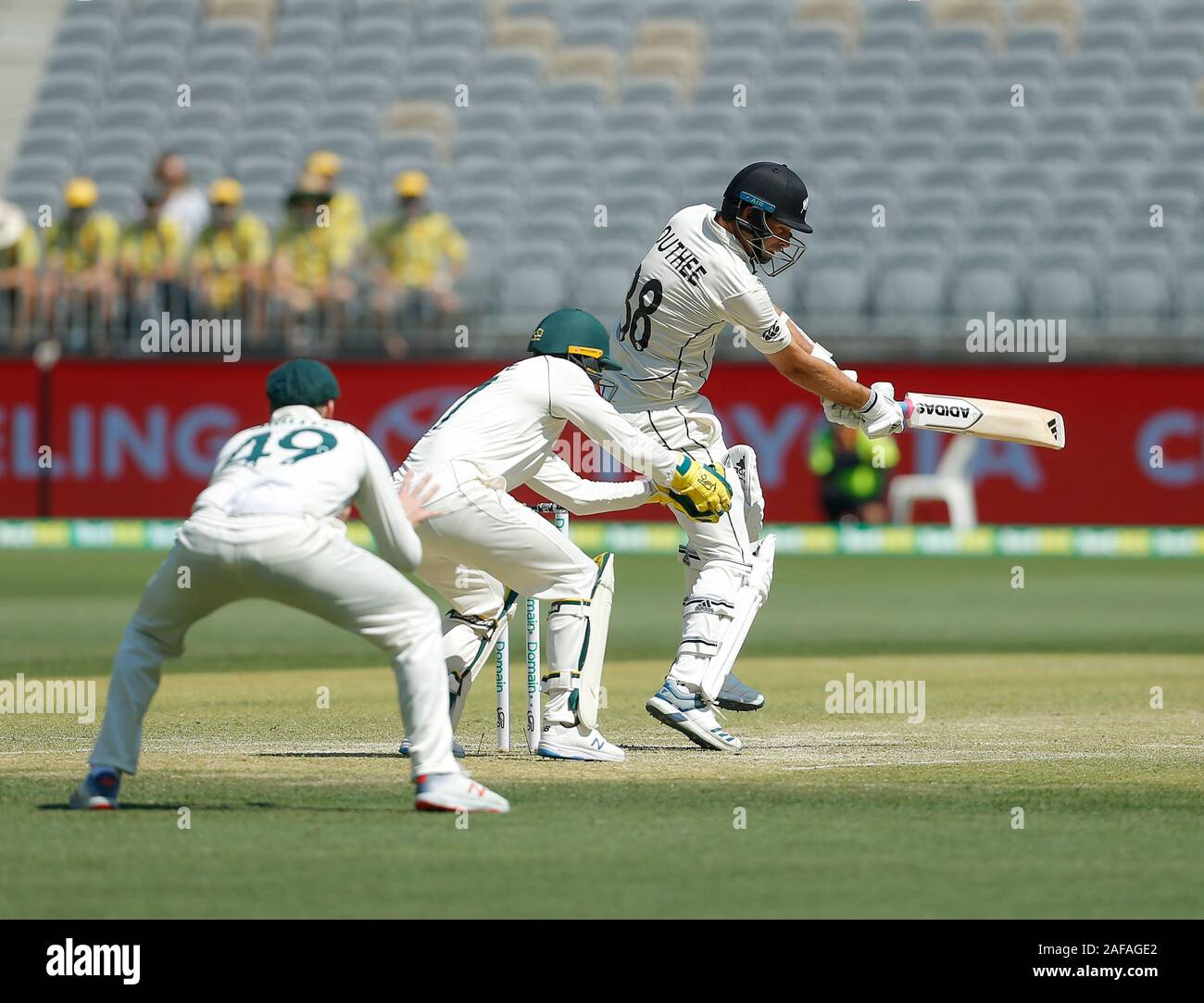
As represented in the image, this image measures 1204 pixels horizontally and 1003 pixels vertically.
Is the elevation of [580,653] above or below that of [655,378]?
below

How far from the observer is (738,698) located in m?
10.5

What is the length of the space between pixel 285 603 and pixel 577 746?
2.16 meters

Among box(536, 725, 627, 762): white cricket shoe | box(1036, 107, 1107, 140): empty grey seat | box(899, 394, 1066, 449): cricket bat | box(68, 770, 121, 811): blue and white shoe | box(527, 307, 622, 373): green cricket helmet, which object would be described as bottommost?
box(536, 725, 627, 762): white cricket shoe

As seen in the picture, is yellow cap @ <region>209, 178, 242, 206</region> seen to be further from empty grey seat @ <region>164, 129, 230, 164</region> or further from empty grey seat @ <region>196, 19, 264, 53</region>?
empty grey seat @ <region>196, 19, 264, 53</region>

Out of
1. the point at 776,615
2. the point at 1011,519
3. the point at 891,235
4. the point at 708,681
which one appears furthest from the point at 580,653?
the point at 891,235

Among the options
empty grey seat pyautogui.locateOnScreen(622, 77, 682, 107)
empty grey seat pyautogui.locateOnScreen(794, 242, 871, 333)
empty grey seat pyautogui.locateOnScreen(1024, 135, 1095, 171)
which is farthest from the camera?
empty grey seat pyautogui.locateOnScreen(622, 77, 682, 107)

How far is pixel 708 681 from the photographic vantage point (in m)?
9.60

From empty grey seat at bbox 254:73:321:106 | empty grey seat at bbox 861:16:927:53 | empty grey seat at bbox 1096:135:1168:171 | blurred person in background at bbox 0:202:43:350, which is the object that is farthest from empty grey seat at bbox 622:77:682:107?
blurred person in background at bbox 0:202:43:350

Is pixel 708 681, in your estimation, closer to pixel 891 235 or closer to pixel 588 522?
pixel 588 522

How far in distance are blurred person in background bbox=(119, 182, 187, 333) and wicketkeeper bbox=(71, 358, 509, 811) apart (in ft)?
52.7

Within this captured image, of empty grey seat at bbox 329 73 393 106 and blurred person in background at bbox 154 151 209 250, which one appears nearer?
blurred person in background at bbox 154 151 209 250

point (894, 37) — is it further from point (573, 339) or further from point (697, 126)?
point (573, 339)

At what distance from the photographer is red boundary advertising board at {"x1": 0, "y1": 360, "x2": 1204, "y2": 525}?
22312 millimetres
